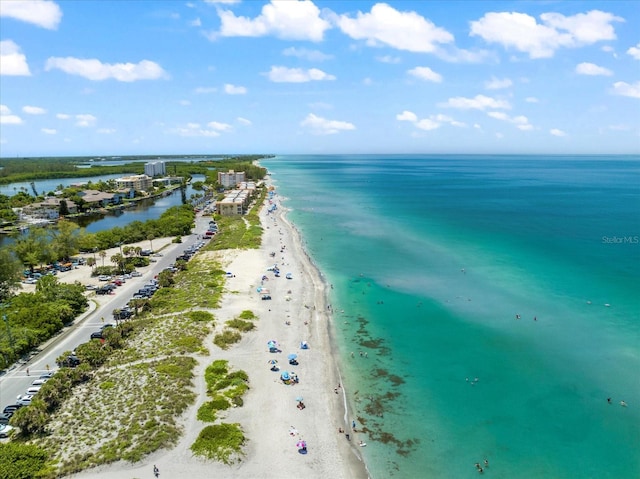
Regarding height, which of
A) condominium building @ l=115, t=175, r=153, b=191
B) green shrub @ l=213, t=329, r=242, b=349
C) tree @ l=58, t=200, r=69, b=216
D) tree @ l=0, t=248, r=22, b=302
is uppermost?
condominium building @ l=115, t=175, r=153, b=191

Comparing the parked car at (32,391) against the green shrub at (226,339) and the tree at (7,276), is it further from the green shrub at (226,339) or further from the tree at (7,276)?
the tree at (7,276)

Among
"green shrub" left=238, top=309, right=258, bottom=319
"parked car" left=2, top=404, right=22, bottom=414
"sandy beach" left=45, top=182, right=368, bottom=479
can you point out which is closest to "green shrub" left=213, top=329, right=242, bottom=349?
"sandy beach" left=45, top=182, right=368, bottom=479

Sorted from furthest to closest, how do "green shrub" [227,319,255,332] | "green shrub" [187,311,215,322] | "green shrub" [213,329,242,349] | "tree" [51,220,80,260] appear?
"tree" [51,220,80,260], "green shrub" [187,311,215,322], "green shrub" [227,319,255,332], "green shrub" [213,329,242,349]

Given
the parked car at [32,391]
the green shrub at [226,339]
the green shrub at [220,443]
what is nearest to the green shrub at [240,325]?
the green shrub at [226,339]

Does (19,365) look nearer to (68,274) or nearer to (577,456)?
(68,274)

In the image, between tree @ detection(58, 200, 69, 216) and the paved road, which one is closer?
the paved road

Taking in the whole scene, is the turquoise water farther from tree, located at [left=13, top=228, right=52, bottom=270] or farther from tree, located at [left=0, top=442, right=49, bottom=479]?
tree, located at [left=13, top=228, right=52, bottom=270]
